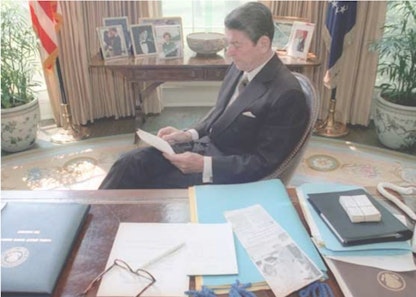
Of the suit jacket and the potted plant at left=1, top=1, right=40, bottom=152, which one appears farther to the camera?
the potted plant at left=1, top=1, right=40, bottom=152

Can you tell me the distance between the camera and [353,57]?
3.24 meters

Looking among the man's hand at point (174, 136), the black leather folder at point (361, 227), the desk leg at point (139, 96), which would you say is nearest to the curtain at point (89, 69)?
the desk leg at point (139, 96)

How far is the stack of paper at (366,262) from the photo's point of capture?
33.5 inches

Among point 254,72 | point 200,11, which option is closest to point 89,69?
point 200,11

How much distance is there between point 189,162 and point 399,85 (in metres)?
2.08

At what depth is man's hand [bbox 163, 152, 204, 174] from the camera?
1619 mm

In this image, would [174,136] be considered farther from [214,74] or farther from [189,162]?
[214,74]

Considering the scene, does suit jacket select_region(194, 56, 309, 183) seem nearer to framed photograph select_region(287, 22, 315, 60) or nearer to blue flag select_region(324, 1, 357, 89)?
framed photograph select_region(287, 22, 315, 60)

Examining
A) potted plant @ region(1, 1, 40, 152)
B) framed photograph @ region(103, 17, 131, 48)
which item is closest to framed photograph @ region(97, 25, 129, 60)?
framed photograph @ region(103, 17, 131, 48)

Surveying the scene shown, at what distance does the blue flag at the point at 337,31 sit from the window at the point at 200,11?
33.6 inches

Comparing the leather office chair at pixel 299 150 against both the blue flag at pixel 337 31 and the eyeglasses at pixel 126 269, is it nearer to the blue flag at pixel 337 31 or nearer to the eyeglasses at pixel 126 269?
the eyeglasses at pixel 126 269

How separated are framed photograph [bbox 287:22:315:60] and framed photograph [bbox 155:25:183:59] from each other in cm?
80

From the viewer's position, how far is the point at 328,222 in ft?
3.30

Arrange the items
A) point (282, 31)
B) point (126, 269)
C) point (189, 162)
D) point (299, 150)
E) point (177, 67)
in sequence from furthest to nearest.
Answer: point (282, 31)
point (177, 67)
point (189, 162)
point (299, 150)
point (126, 269)
